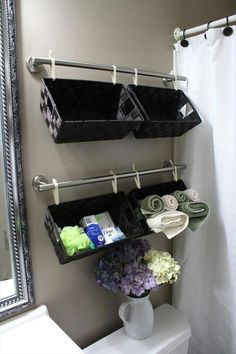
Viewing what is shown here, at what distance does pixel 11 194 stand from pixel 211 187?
2.95 ft

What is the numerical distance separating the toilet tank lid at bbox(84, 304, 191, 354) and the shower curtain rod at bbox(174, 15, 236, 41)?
4.40 feet

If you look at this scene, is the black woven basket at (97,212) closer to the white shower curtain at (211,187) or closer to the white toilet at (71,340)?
the white toilet at (71,340)

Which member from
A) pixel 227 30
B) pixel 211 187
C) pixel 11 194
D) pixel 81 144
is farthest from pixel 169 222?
pixel 227 30

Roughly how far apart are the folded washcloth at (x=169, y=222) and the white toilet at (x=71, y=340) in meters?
0.46

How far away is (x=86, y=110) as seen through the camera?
113cm

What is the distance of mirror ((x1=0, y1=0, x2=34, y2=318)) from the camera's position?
0.90 meters

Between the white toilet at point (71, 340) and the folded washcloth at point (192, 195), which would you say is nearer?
the white toilet at point (71, 340)

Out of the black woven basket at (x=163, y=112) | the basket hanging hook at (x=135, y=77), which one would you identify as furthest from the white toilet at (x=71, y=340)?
the basket hanging hook at (x=135, y=77)

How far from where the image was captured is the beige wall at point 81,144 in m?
0.99

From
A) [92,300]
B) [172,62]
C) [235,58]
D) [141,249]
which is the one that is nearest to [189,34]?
[172,62]

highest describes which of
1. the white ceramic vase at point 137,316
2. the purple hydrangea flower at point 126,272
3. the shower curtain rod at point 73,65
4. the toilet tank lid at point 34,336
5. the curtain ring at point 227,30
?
the curtain ring at point 227,30

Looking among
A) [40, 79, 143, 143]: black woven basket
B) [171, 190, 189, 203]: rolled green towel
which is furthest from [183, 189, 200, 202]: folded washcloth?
[40, 79, 143, 143]: black woven basket

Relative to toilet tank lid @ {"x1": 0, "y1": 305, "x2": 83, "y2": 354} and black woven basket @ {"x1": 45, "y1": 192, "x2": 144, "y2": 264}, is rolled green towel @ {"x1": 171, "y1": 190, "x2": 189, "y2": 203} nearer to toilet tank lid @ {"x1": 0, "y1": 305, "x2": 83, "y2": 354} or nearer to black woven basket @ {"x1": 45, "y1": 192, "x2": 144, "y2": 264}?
black woven basket @ {"x1": 45, "y1": 192, "x2": 144, "y2": 264}

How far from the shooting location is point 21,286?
1.02 meters
